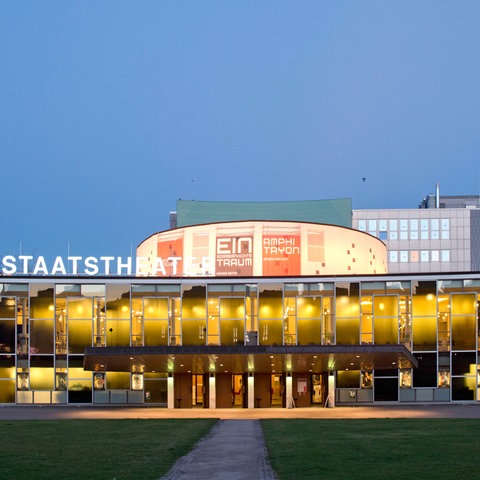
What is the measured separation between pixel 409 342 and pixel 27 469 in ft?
151

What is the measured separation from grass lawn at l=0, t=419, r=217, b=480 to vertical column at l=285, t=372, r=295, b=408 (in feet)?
67.4

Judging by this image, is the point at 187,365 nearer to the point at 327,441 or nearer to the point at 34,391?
the point at 34,391

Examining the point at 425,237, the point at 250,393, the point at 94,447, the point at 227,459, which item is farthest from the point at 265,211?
the point at 425,237

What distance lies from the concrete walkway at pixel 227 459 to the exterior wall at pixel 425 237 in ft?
420

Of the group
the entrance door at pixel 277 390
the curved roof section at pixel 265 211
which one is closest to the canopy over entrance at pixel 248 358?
the entrance door at pixel 277 390

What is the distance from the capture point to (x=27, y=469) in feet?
79.6

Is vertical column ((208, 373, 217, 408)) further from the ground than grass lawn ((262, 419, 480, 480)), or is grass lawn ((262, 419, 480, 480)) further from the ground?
grass lawn ((262, 419, 480, 480))

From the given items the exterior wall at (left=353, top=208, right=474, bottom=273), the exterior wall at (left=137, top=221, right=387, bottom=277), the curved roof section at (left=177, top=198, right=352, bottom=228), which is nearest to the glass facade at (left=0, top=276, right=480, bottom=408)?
the exterior wall at (left=137, top=221, right=387, bottom=277)

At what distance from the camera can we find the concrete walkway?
23.4m

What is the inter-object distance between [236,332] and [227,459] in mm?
38766

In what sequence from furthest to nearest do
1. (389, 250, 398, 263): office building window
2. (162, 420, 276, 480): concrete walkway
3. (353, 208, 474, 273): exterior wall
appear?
1. (389, 250, 398, 263): office building window
2. (353, 208, 474, 273): exterior wall
3. (162, 420, 276, 480): concrete walkway

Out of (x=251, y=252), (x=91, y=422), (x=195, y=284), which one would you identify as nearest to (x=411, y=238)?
(x=251, y=252)

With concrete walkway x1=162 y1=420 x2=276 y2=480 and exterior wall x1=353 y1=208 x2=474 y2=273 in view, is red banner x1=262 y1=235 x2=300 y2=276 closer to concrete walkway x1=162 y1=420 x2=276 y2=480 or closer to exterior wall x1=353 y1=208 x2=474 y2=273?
concrete walkway x1=162 y1=420 x2=276 y2=480

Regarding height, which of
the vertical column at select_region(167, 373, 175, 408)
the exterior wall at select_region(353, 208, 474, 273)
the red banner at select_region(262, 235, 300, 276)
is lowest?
the vertical column at select_region(167, 373, 175, 408)
